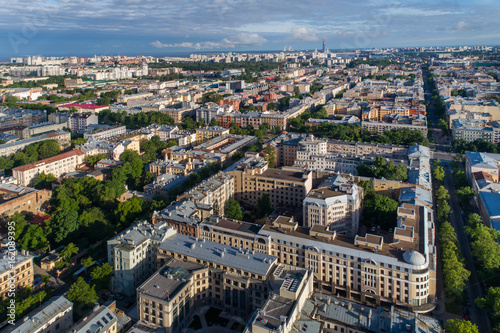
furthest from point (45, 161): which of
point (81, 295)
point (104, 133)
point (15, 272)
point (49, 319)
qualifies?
point (49, 319)

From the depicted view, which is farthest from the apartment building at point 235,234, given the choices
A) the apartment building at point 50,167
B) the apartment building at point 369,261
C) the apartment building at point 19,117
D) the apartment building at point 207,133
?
the apartment building at point 19,117

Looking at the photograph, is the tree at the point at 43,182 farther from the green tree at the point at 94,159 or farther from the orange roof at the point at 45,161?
the green tree at the point at 94,159

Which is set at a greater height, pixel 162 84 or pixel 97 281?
pixel 162 84

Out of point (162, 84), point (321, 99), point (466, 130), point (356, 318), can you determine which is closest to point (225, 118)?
point (321, 99)

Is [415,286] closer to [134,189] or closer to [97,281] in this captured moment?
[97,281]

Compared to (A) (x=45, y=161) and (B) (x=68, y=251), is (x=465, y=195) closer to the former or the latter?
(B) (x=68, y=251)

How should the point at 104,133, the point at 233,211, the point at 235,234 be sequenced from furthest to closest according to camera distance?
the point at 104,133, the point at 233,211, the point at 235,234
